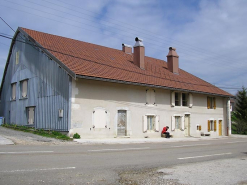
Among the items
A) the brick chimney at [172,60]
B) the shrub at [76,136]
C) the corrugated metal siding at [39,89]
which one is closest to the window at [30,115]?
the corrugated metal siding at [39,89]

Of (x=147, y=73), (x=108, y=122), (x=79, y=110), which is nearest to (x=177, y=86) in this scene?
(x=147, y=73)

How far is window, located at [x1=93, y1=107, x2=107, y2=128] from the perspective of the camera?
2041 cm

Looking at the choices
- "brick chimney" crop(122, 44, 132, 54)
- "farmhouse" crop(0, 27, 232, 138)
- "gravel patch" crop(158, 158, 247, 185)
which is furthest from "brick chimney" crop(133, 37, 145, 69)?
"gravel patch" crop(158, 158, 247, 185)

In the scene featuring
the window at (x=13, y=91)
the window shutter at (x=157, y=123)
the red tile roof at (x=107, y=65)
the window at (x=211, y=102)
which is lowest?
the window shutter at (x=157, y=123)

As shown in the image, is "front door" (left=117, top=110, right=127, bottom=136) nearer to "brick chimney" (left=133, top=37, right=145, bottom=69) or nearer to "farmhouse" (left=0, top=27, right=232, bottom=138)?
"farmhouse" (left=0, top=27, right=232, bottom=138)

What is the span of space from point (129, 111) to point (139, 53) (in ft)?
22.9

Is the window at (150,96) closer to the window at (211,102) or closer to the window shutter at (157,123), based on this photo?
the window shutter at (157,123)

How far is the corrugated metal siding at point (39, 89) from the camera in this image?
65.7 feet

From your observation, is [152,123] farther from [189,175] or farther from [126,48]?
[189,175]

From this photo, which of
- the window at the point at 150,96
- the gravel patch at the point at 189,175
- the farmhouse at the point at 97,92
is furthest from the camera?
the window at the point at 150,96

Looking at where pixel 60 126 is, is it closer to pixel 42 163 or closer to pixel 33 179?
pixel 42 163

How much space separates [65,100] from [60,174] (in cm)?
1294

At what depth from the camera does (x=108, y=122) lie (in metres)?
21.2

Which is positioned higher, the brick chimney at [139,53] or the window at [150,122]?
the brick chimney at [139,53]
